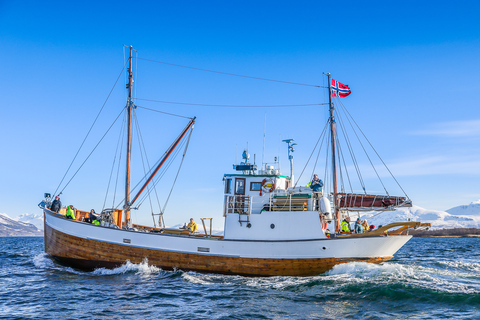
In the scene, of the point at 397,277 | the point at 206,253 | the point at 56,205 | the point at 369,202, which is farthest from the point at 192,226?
the point at 397,277

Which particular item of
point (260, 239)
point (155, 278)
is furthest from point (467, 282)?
point (155, 278)

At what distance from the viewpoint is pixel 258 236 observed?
18.3m

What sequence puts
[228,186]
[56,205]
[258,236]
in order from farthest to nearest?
[56,205], [228,186], [258,236]

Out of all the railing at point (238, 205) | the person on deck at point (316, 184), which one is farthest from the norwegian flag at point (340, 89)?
the railing at point (238, 205)

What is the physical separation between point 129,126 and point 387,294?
15.9 m

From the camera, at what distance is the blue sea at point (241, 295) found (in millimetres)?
11805

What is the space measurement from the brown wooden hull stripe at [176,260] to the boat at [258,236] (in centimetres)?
4

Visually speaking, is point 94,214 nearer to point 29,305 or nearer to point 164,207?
point 164,207

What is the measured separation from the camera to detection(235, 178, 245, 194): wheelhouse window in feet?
66.9

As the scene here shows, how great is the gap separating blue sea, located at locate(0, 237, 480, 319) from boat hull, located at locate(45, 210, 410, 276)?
0.46 m

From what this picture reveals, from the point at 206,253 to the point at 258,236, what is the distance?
2.64 m

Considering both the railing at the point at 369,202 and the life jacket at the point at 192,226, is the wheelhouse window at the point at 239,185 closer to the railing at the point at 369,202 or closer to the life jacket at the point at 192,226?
the life jacket at the point at 192,226

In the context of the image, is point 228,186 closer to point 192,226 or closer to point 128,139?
point 192,226

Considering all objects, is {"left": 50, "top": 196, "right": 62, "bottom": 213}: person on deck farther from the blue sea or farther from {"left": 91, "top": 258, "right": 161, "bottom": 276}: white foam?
{"left": 91, "top": 258, "right": 161, "bottom": 276}: white foam
